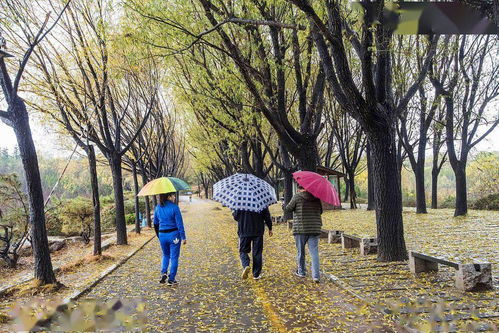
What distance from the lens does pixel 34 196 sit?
21.9 feet

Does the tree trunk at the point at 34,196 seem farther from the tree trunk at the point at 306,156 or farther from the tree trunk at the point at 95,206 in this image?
the tree trunk at the point at 306,156

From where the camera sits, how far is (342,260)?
8359 mm

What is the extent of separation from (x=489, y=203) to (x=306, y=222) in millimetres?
19793

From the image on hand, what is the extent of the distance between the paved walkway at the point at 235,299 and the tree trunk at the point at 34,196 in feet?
3.39

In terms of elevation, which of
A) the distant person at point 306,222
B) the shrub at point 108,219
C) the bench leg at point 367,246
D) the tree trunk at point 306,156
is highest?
the tree trunk at point 306,156

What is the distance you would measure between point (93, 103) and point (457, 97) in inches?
661

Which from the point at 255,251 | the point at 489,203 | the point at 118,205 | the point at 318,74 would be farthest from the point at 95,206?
the point at 489,203

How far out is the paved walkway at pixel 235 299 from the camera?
4531 mm

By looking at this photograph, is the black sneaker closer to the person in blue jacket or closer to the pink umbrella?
the person in blue jacket

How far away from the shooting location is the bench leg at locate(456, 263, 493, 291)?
17.6 feet

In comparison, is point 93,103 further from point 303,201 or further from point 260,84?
point 303,201

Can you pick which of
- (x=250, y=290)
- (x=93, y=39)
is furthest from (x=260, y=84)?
(x=250, y=290)

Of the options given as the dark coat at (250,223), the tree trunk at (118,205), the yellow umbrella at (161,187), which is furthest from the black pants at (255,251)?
the tree trunk at (118,205)

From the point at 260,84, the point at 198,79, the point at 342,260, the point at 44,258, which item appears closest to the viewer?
the point at 44,258
